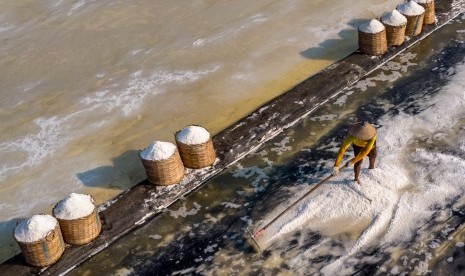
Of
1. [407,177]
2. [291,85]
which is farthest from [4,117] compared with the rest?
[407,177]

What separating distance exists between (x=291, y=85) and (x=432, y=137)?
2.51 metres

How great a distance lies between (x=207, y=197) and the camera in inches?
278

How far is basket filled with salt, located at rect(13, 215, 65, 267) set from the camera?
5855 mm

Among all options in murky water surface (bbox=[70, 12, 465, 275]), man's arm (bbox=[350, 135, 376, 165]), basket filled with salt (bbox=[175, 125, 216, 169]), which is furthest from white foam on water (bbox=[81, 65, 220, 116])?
man's arm (bbox=[350, 135, 376, 165])

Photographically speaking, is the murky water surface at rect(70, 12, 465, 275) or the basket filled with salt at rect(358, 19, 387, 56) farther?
the basket filled with salt at rect(358, 19, 387, 56)

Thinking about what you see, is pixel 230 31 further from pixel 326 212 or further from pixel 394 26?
pixel 326 212

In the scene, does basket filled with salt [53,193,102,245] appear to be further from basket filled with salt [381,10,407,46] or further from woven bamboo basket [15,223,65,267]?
basket filled with salt [381,10,407,46]

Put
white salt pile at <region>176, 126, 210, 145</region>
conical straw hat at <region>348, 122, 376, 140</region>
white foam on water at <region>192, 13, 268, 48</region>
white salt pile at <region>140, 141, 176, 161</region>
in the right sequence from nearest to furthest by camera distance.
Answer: conical straw hat at <region>348, 122, 376, 140</region> < white salt pile at <region>140, 141, 176, 161</region> < white salt pile at <region>176, 126, 210, 145</region> < white foam on water at <region>192, 13, 268, 48</region>

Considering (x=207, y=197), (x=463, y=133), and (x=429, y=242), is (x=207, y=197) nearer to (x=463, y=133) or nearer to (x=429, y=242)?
(x=429, y=242)

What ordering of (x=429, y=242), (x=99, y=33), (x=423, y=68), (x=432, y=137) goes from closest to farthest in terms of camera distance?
(x=429, y=242), (x=432, y=137), (x=423, y=68), (x=99, y=33)

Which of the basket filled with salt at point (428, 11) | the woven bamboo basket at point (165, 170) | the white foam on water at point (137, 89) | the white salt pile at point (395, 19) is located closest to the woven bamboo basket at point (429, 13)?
the basket filled with salt at point (428, 11)

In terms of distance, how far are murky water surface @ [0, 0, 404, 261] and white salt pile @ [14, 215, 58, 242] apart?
67cm

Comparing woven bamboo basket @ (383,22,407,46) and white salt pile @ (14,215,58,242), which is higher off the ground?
white salt pile @ (14,215,58,242)

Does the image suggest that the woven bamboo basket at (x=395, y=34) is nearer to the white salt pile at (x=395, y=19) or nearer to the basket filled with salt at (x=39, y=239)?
the white salt pile at (x=395, y=19)
